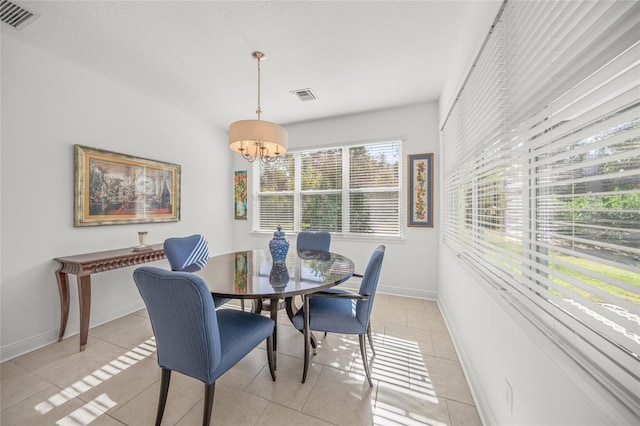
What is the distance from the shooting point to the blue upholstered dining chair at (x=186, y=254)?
7.35ft

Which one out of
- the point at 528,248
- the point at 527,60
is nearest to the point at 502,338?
the point at 528,248

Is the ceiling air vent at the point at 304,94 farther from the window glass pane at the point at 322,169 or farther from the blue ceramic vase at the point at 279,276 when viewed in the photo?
the blue ceramic vase at the point at 279,276

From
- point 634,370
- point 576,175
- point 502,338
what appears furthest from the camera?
point 502,338

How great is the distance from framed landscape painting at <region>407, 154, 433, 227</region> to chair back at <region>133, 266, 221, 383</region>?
3.01 meters

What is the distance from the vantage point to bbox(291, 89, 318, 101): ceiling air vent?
10.2 ft

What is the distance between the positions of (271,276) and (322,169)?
258 cm

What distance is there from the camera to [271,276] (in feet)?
6.15

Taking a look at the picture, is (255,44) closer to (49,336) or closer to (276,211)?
(276,211)

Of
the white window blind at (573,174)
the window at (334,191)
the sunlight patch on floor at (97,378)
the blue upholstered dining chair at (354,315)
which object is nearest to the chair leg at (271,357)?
the blue upholstered dining chair at (354,315)

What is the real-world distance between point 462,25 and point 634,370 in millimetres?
2403

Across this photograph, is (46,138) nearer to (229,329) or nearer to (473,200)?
(229,329)

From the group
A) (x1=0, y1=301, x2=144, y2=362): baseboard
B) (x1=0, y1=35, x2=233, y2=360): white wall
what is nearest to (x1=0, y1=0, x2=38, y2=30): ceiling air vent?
(x1=0, y1=35, x2=233, y2=360): white wall

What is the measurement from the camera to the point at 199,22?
1.99 meters

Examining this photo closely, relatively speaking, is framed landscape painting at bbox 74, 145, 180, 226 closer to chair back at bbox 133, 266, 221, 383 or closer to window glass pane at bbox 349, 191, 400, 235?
chair back at bbox 133, 266, 221, 383
